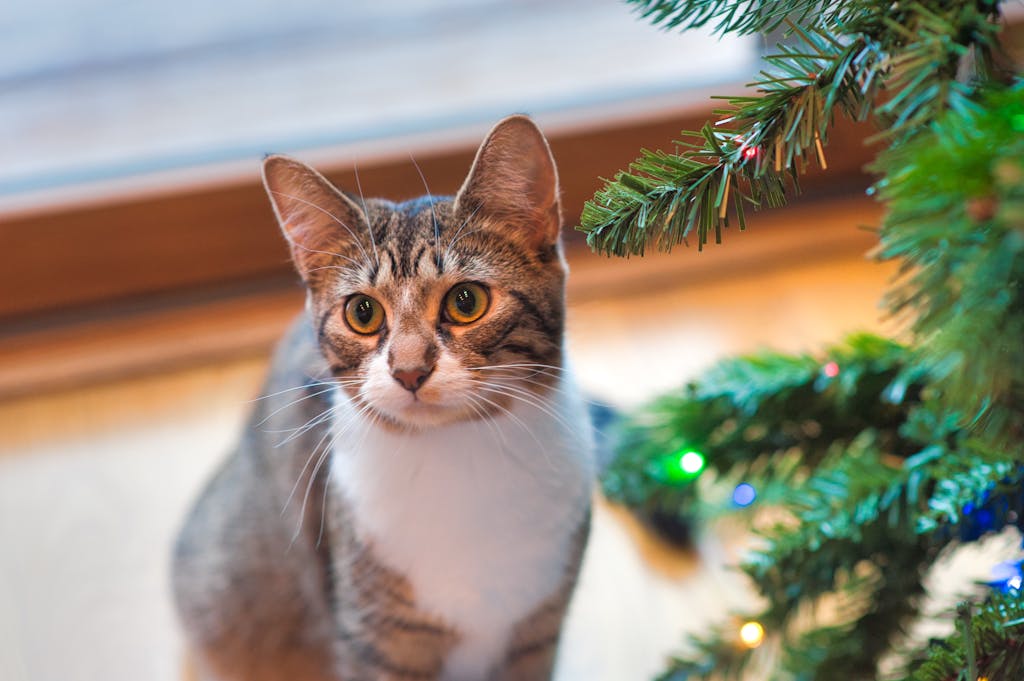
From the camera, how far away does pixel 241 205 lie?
5.92ft

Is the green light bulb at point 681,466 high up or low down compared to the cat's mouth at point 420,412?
down

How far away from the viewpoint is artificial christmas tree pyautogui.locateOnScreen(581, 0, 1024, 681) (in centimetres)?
50

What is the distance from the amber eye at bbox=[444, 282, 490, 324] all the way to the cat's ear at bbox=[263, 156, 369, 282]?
118 mm

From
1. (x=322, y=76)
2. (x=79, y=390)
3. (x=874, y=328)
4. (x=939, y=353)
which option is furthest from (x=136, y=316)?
(x=939, y=353)

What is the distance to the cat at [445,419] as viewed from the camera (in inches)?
35.3

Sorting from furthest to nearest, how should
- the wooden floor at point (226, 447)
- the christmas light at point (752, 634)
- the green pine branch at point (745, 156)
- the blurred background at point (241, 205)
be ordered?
the blurred background at point (241, 205), the wooden floor at point (226, 447), the christmas light at point (752, 634), the green pine branch at point (745, 156)

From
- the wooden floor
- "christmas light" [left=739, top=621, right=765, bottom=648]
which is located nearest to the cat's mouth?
the wooden floor

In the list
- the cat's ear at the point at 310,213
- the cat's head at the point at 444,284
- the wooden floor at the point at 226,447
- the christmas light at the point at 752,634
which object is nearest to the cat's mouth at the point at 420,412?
the cat's head at the point at 444,284

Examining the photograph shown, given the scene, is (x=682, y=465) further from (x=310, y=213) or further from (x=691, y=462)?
(x=310, y=213)

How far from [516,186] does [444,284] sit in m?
0.12

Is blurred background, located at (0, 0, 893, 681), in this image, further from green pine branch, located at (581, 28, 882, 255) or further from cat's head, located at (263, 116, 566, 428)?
green pine branch, located at (581, 28, 882, 255)

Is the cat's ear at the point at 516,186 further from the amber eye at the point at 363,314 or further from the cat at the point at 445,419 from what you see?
the amber eye at the point at 363,314

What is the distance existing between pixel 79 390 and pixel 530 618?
3.60ft

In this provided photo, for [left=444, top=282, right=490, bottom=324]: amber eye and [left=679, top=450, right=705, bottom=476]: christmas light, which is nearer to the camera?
[left=444, top=282, right=490, bottom=324]: amber eye
